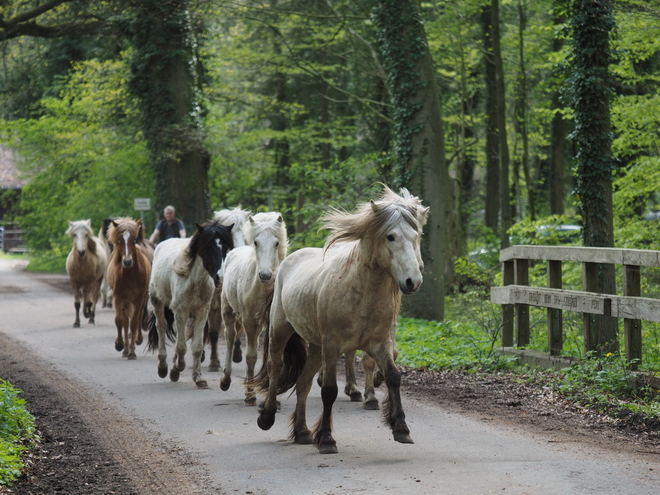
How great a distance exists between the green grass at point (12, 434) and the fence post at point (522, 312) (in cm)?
632

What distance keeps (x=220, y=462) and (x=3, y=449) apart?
1.57 m

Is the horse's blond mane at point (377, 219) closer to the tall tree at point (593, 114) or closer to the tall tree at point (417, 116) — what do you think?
the tall tree at point (593, 114)

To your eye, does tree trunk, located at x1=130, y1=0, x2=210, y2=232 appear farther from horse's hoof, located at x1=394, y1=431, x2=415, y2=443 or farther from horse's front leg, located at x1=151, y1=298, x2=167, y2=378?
horse's hoof, located at x1=394, y1=431, x2=415, y2=443

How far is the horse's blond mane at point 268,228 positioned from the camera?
9.40 m

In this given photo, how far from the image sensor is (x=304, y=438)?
7.00m

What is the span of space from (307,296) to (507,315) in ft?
17.6

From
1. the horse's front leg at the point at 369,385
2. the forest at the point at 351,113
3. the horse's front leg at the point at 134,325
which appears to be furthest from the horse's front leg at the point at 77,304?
the horse's front leg at the point at 369,385

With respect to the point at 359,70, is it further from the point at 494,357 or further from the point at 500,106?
the point at 494,357

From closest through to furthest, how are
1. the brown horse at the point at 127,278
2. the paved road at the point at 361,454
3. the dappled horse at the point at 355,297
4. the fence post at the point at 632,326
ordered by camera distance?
1. the paved road at the point at 361,454
2. the dappled horse at the point at 355,297
3. the fence post at the point at 632,326
4. the brown horse at the point at 127,278

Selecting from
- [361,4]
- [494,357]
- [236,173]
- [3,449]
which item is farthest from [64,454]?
[236,173]

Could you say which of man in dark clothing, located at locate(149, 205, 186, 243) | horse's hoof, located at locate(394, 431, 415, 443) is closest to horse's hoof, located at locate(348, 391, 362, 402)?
horse's hoof, located at locate(394, 431, 415, 443)

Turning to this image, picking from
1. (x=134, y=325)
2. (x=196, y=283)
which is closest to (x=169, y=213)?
(x=134, y=325)

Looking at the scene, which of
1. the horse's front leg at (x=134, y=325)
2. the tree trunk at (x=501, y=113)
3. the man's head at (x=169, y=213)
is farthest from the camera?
the tree trunk at (x=501, y=113)

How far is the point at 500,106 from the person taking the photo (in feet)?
64.4
